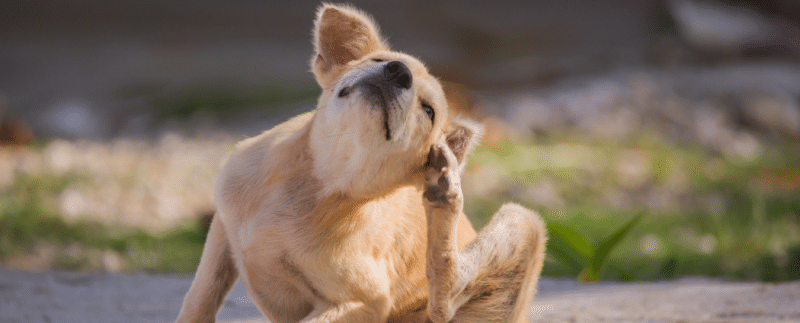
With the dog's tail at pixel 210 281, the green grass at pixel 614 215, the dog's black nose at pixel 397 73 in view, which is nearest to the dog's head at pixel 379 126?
the dog's black nose at pixel 397 73

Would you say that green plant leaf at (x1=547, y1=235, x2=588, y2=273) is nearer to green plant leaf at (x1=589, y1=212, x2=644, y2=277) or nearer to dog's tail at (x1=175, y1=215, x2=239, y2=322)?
green plant leaf at (x1=589, y1=212, x2=644, y2=277)

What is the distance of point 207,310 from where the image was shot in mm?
2262

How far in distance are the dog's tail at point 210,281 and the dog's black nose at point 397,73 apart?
0.85 m

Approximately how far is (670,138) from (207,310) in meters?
7.27

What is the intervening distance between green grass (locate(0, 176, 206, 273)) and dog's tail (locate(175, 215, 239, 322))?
1751mm

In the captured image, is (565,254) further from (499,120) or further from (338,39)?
(499,120)

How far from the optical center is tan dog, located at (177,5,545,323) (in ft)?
6.33

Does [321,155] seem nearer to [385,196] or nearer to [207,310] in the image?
[385,196]

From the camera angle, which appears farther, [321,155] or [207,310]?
[207,310]

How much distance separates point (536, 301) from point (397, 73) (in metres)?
1.98

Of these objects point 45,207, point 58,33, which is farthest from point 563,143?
point 58,33

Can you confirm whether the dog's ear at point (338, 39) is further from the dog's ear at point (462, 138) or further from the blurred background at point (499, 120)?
the blurred background at point (499, 120)

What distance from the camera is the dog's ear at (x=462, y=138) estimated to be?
6.90 ft

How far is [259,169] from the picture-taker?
2.19 m
